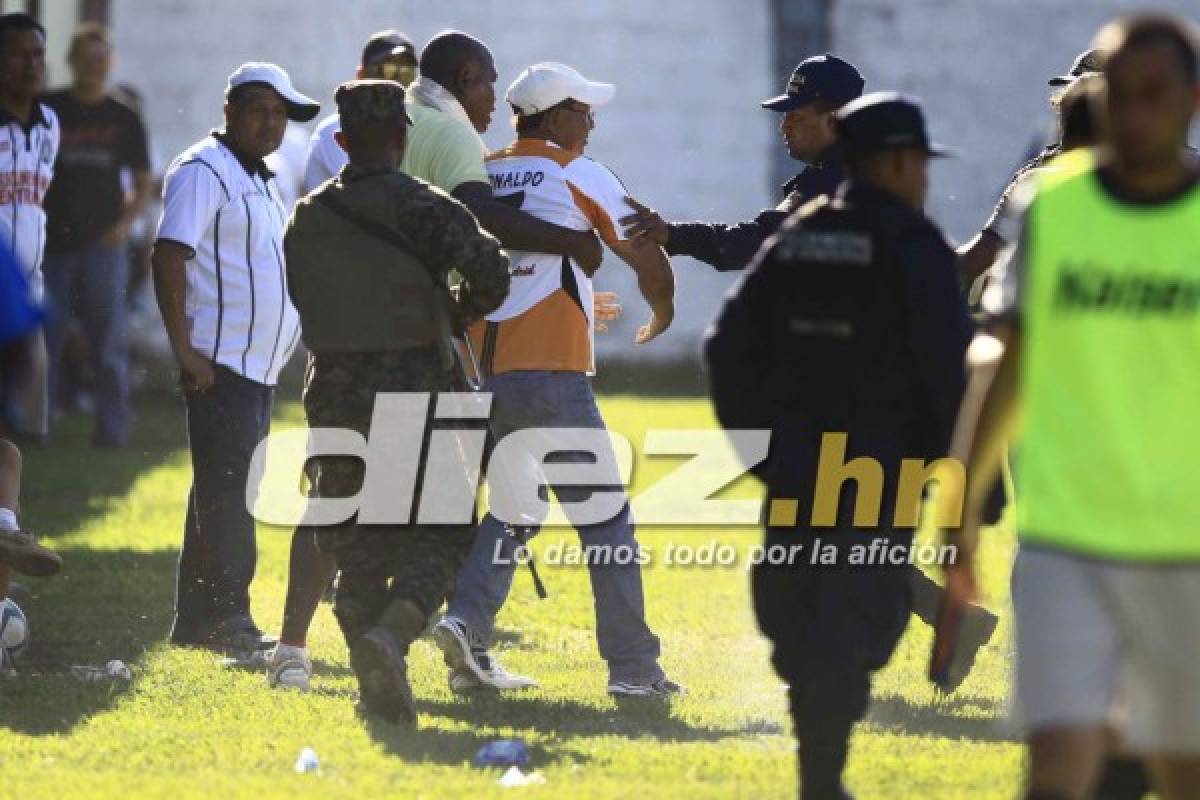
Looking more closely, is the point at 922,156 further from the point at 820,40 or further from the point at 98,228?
the point at 820,40

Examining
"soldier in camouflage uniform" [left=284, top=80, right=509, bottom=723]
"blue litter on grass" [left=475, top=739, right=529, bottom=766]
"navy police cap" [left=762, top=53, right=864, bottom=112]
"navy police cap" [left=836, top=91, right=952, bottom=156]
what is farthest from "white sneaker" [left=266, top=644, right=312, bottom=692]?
"navy police cap" [left=836, top=91, right=952, bottom=156]

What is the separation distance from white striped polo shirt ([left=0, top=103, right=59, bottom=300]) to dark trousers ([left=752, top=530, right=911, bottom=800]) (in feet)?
17.0

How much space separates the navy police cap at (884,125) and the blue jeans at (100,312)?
461 inches

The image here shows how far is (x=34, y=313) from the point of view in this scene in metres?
6.82

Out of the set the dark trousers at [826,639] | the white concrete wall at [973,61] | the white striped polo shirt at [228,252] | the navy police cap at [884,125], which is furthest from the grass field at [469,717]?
the white concrete wall at [973,61]

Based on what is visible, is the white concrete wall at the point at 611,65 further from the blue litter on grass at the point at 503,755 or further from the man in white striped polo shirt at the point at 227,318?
the blue litter on grass at the point at 503,755

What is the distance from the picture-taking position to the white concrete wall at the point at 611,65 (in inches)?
1049

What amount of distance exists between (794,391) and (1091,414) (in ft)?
5.83

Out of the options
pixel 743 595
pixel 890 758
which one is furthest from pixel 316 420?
pixel 743 595

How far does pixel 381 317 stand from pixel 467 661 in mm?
1487

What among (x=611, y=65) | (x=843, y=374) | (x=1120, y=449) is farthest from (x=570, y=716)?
(x=611, y=65)

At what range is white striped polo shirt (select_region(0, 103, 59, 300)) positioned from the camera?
11.1m

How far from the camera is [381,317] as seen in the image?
8383mm

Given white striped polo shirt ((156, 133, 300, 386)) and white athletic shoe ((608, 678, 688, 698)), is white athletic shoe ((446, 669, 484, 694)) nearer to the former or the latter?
white athletic shoe ((608, 678, 688, 698))
